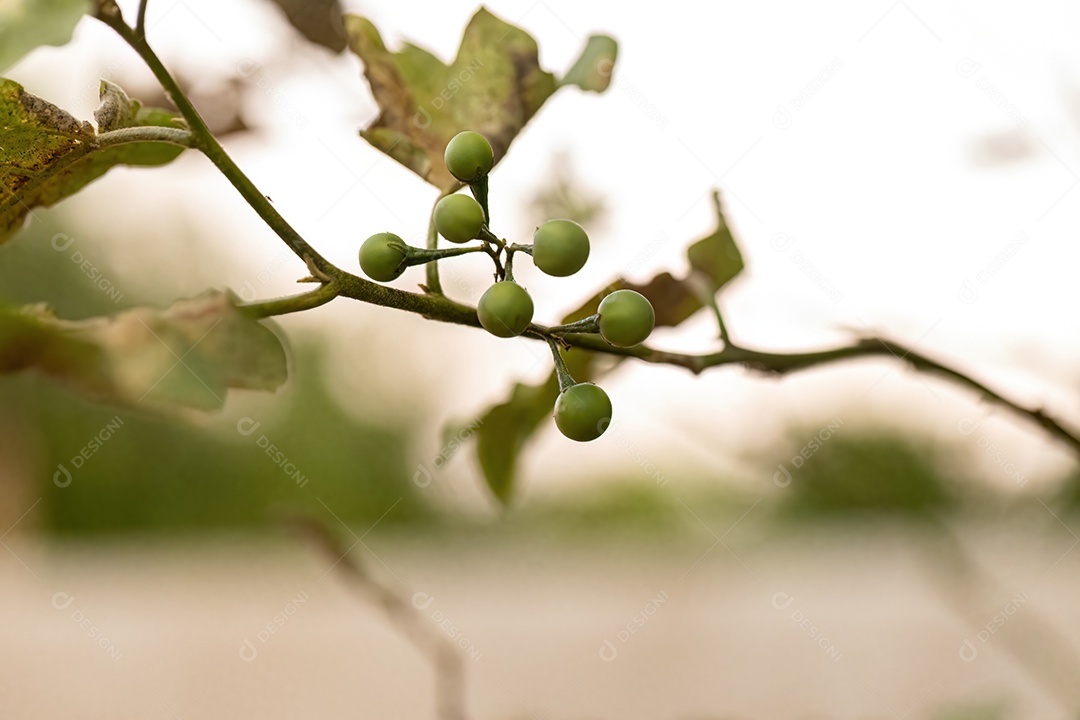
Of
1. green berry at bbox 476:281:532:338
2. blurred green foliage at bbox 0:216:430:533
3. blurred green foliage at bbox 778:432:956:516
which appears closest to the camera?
green berry at bbox 476:281:532:338

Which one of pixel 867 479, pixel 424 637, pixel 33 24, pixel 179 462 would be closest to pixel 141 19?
pixel 33 24

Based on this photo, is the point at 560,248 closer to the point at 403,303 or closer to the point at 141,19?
the point at 403,303

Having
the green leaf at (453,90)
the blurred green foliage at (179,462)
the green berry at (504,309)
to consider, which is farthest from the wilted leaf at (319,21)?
the blurred green foliage at (179,462)

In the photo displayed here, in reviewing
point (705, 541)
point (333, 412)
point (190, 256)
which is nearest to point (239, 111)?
point (705, 541)

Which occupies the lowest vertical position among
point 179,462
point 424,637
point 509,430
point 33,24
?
point 179,462

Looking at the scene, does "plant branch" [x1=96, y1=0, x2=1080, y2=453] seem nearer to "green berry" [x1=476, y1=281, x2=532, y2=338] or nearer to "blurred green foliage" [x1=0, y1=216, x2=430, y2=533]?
"green berry" [x1=476, y1=281, x2=532, y2=338]

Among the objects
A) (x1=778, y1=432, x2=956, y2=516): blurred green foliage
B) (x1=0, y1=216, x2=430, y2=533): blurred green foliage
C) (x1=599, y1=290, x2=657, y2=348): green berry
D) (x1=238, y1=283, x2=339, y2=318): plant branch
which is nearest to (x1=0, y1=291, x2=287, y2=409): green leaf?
(x1=238, y1=283, x2=339, y2=318): plant branch

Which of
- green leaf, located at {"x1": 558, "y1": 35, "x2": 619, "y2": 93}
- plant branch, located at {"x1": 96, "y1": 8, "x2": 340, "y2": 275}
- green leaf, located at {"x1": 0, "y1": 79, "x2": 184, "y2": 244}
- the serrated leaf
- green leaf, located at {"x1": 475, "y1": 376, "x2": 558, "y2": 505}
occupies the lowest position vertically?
green leaf, located at {"x1": 475, "y1": 376, "x2": 558, "y2": 505}

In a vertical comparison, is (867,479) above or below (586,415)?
below

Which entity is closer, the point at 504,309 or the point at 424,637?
the point at 504,309
